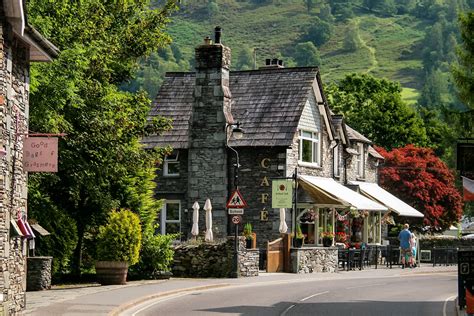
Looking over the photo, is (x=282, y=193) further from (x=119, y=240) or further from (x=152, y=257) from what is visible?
(x=119, y=240)

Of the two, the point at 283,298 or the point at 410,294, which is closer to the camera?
the point at 283,298

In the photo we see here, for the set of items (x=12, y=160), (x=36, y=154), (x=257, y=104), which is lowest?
(x=12, y=160)

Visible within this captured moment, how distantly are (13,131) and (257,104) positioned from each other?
28.8 meters

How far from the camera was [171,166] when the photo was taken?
50.2 metres

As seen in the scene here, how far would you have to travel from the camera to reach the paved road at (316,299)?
25.0 m

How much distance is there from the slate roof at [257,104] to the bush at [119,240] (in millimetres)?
15169

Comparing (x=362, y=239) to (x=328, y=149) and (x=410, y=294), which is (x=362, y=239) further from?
(x=410, y=294)

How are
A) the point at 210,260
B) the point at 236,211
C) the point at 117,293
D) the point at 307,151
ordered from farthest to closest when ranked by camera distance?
the point at 307,151
the point at 210,260
the point at 236,211
the point at 117,293

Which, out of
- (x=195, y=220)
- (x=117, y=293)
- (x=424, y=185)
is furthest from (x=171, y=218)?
(x=424, y=185)

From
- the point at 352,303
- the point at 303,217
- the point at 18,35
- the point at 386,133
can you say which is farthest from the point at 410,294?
the point at 386,133

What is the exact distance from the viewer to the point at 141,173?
122 ft

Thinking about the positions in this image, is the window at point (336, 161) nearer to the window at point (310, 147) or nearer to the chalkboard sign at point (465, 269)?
the window at point (310, 147)

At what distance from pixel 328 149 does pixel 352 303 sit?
1020 inches

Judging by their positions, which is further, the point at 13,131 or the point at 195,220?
the point at 195,220
